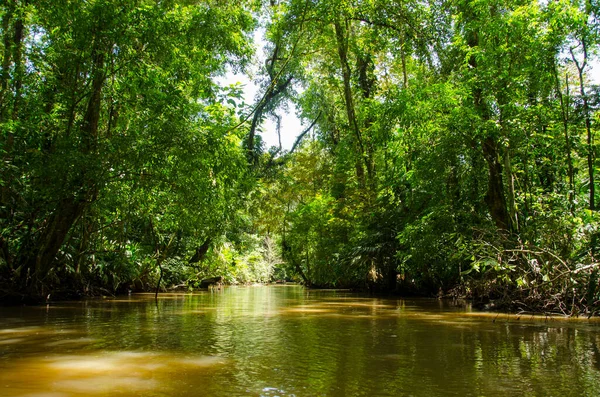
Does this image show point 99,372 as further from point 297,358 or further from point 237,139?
point 237,139

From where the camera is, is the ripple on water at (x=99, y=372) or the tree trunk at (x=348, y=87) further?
the tree trunk at (x=348, y=87)

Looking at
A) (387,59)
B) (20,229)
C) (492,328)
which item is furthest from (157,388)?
(387,59)

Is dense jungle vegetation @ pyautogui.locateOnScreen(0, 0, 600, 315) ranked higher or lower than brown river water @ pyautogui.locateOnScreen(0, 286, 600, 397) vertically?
higher

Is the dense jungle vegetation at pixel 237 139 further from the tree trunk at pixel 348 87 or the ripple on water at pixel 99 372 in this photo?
the ripple on water at pixel 99 372

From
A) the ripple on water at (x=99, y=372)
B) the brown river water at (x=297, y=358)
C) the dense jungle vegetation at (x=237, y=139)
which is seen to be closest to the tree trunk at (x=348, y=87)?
the dense jungle vegetation at (x=237, y=139)

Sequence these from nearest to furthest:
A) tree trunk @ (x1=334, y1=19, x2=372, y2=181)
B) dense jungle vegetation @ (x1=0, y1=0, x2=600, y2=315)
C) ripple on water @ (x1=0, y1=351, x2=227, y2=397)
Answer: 1. ripple on water @ (x1=0, y1=351, x2=227, y2=397)
2. dense jungle vegetation @ (x1=0, y1=0, x2=600, y2=315)
3. tree trunk @ (x1=334, y1=19, x2=372, y2=181)

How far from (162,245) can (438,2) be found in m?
12.4

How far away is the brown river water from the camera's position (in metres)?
2.75

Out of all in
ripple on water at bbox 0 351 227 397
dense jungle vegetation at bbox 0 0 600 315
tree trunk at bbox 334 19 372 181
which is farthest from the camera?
tree trunk at bbox 334 19 372 181

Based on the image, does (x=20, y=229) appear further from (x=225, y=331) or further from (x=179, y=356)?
(x=179, y=356)

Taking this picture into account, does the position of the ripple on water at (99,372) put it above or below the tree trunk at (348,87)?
below

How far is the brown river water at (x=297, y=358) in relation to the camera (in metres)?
2.75

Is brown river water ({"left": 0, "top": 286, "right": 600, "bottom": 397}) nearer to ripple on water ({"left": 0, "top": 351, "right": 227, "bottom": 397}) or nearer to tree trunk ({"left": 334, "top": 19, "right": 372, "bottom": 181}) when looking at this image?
ripple on water ({"left": 0, "top": 351, "right": 227, "bottom": 397})

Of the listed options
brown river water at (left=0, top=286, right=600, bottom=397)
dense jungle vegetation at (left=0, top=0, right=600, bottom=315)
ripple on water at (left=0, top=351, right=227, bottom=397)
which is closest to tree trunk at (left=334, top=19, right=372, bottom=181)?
dense jungle vegetation at (left=0, top=0, right=600, bottom=315)
